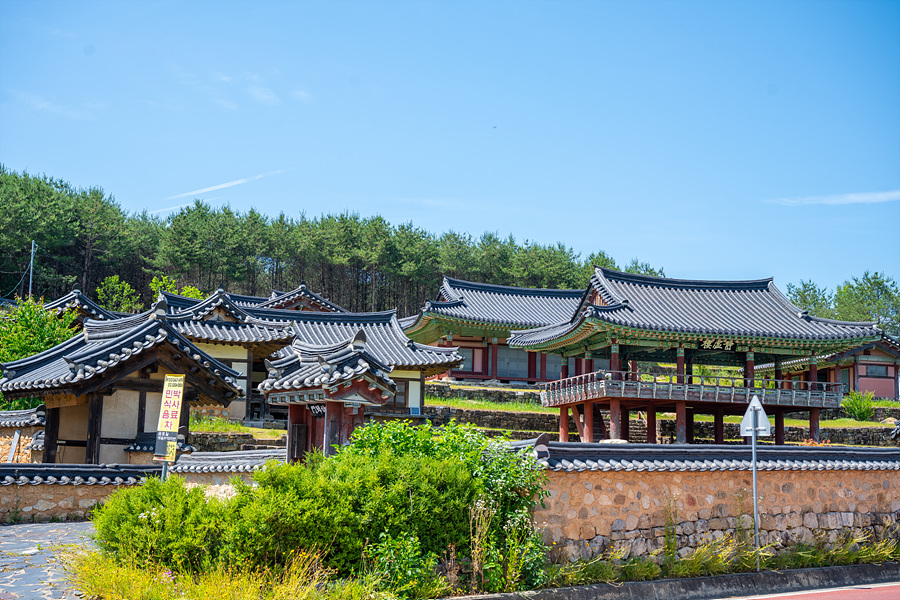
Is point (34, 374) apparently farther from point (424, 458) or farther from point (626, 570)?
point (626, 570)

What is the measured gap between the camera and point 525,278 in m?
71.4

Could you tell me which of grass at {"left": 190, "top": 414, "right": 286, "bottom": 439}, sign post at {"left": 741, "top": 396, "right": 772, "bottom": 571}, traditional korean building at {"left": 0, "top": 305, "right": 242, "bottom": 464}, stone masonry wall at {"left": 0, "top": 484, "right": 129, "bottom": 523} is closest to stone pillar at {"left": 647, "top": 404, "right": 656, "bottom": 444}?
grass at {"left": 190, "top": 414, "right": 286, "bottom": 439}

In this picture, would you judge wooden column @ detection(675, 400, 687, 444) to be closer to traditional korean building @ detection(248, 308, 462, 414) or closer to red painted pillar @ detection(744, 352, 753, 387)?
red painted pillar @ detection(744, 352, 753, 387)

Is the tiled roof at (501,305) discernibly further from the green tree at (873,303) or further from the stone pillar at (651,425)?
the green tree at (873,303)

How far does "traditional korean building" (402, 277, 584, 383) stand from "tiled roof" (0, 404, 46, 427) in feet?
80.2

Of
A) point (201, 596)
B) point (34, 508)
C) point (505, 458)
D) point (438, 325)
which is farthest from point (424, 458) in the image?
point (438, 325)

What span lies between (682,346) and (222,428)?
18.4 metres

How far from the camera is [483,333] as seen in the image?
4425 cm

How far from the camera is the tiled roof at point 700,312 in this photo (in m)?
30.4

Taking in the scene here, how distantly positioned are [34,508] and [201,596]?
899 cm

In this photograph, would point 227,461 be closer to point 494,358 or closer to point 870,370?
point 494,358

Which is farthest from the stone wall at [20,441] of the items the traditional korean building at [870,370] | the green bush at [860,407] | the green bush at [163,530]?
the traditional korean building at [870,370]

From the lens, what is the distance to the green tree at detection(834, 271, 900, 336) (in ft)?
209

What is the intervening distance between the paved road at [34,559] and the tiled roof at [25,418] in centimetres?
562
